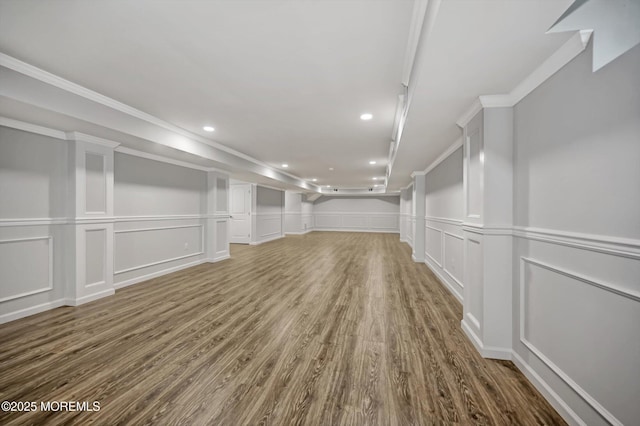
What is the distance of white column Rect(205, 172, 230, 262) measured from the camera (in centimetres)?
596

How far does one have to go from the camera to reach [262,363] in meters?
2.00

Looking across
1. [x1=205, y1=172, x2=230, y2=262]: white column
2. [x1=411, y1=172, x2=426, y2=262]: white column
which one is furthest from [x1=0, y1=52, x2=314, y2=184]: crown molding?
[x1=411, y1=172, x2=426, y2=262]: white column

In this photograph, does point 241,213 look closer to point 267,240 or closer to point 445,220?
point 267,240

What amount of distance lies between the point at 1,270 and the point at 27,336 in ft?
2.97

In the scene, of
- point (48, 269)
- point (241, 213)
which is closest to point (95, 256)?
point (48, 269)

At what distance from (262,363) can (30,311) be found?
3.05 metres

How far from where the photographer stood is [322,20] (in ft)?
5.61

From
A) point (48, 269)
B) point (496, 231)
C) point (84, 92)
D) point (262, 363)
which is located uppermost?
point (84, 92)

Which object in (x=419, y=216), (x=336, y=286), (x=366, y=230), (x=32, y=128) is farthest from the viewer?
(x=366, y=230)

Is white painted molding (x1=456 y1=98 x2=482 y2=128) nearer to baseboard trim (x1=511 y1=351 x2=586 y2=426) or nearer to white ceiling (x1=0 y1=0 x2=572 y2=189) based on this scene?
white ceiling (x1=0 y1=0 x2=572 y2=189)

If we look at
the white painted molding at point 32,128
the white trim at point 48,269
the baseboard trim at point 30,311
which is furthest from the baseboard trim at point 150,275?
the white painted molding at point 32,128

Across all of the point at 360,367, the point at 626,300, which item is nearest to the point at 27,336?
the point at 360,367

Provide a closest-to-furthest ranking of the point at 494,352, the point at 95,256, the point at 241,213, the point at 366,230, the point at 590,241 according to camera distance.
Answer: the point at 590,241 < the point at 494,352 < the point at 95,256 < the point at 241,213 < the point at 366,230

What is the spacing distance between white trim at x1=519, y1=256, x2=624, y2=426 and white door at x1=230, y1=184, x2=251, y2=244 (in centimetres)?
806
